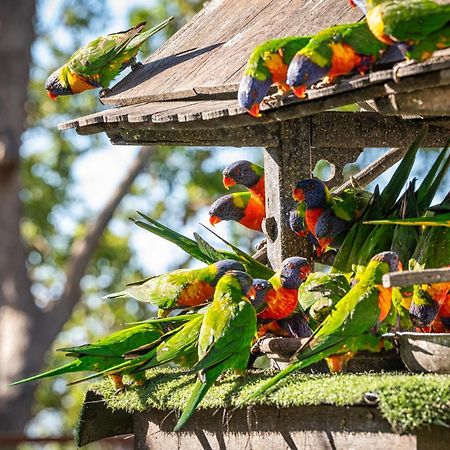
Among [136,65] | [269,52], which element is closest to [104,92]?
[136,65]

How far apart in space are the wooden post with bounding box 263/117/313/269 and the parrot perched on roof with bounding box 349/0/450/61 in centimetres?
121

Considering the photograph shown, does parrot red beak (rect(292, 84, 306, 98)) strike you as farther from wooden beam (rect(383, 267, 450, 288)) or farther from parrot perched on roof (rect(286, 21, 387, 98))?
wooden beam (rect(383, 267, 450, 288))

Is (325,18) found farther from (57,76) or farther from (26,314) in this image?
(26,314)

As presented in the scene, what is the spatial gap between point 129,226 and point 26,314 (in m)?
4.87

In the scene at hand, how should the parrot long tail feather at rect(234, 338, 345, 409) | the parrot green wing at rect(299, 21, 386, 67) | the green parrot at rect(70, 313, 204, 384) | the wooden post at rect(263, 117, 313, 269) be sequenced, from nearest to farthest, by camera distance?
1. the parrot green wing at rect(299, 21, 386, 67)
2. the parrot long tail feather at rect(234, 338, 345, 409)
3. the green parrot at rect(70, 313, 204, 384)
4. the wooden post at rect(263, 117, 313, 269)

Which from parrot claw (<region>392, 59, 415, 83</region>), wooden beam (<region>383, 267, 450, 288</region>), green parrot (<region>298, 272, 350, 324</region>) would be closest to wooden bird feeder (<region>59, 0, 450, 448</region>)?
parrot claw (<region>392, 59, 415, 83</region>)

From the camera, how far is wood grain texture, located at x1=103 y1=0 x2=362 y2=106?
4.05 meters

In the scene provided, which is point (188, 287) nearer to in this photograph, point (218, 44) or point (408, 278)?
point (218, 44)

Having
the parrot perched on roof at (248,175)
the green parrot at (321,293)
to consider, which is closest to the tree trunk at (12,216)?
the parrot perched on roof at (248,175)

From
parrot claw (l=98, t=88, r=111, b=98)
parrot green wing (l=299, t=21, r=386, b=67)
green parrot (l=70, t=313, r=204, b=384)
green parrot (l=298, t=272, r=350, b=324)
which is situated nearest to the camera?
parrot green wing (l=299, t=21, r=386, b=67)

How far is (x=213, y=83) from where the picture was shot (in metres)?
3.99

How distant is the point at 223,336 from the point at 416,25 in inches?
48.7

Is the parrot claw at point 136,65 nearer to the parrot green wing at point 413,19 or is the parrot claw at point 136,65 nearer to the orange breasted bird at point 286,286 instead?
the orange breasted bird at point 286,286

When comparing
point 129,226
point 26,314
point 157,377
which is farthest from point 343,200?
point 129,226
